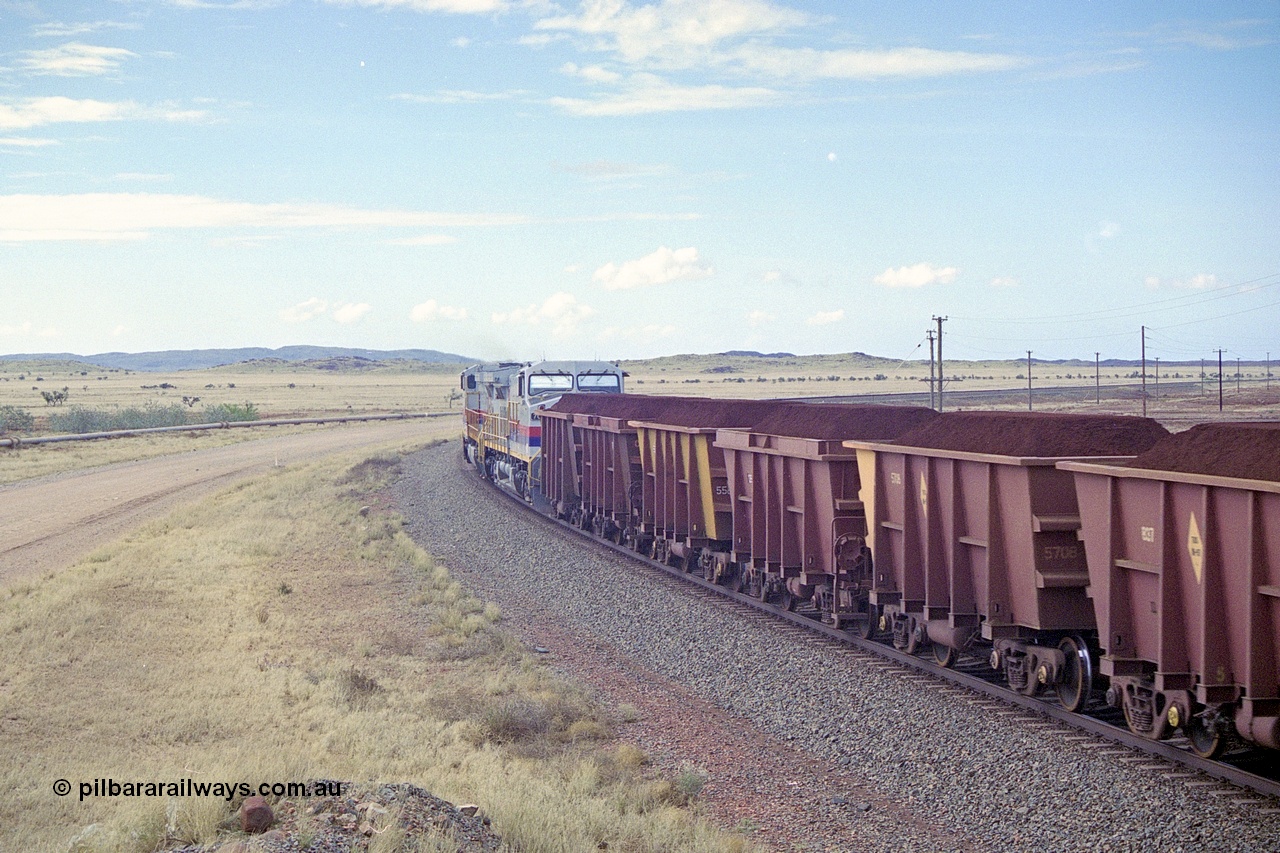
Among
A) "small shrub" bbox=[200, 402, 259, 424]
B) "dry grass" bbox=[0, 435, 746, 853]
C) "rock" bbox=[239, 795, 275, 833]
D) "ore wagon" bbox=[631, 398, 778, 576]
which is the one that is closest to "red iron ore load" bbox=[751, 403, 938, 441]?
"ore wagon" bbox=[631, 398, 778, 576]

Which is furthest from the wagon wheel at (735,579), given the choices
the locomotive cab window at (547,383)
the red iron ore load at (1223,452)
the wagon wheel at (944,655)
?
Answer: the locomotive cab window at (547,383)

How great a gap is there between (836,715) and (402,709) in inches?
180

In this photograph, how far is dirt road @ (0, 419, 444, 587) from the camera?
2630 cm

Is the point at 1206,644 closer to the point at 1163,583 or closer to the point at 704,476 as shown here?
the point at 1163,583

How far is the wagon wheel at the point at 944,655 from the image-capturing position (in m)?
12.7

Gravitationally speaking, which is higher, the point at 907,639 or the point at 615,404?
the point at 615,404

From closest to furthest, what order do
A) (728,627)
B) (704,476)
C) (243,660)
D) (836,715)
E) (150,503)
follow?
(836,715), (243,660), (728,627), (704,476), (150,503)

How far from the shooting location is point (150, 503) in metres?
35.3

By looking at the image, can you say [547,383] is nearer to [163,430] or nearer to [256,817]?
[256,817]

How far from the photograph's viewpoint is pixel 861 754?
10.4 meters

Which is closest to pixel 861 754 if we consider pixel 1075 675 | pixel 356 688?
pixel 1075 675

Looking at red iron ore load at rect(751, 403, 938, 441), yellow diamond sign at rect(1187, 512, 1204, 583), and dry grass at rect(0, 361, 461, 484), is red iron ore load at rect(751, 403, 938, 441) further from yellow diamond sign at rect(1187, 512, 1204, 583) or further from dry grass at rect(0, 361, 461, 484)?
dry grass at rect(0, 361, 461, 484)

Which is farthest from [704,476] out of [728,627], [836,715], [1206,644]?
[1206,644]

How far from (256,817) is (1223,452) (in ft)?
25.4
